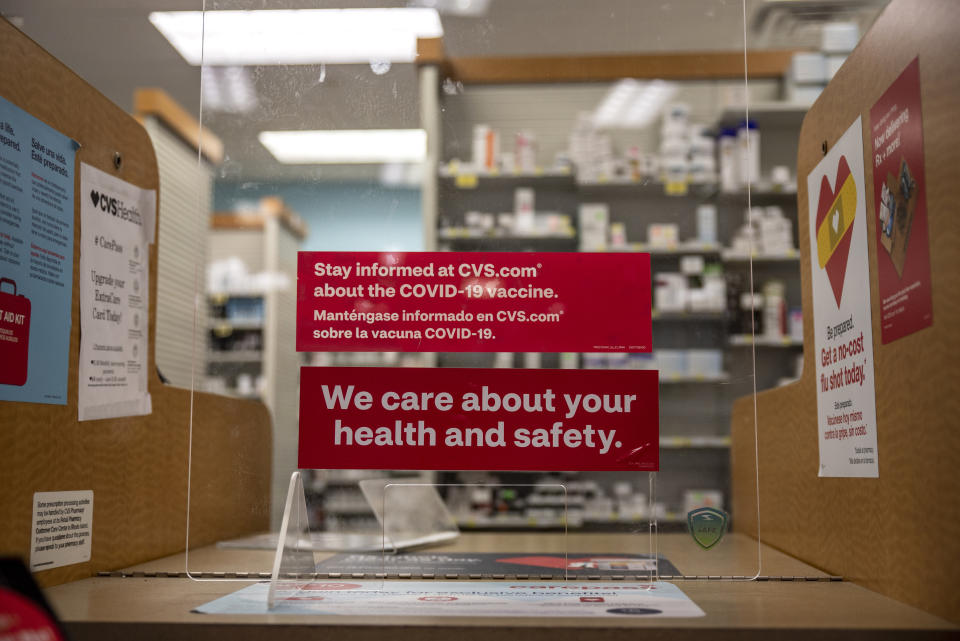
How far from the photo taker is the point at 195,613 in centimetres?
119

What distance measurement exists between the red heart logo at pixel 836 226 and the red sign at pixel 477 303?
365mm

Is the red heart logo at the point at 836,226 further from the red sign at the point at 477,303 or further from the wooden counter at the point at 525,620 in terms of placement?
the wooden counter at the point at 525,620

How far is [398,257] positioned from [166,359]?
4.75 m

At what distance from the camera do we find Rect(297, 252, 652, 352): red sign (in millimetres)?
1581

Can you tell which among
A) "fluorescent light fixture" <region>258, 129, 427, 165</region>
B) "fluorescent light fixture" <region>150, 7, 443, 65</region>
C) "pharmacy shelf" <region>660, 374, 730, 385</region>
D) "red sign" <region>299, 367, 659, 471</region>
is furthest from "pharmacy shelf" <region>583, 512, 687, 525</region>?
"fluorescent light fixture" <region>150, 7, 443, 65</region>

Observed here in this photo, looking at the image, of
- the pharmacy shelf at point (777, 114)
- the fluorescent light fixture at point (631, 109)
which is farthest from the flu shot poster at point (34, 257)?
the pharmacy shelf at point (777, 114)

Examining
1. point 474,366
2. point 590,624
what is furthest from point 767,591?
point 474,366

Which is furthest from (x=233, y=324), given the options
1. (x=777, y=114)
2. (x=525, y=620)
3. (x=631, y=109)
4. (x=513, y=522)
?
(x=525, y=620)

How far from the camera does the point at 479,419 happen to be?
155cm

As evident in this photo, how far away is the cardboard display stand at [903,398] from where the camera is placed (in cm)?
114

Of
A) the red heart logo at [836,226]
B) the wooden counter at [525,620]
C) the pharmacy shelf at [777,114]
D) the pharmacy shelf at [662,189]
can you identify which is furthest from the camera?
the pharmacy shelf at [777,114]

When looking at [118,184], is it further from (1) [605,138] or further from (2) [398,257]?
(1) [605,138]

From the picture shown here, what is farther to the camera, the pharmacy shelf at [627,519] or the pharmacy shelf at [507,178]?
the pharmacy shelf at [507,178]

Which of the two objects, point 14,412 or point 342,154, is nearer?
point 14,412
